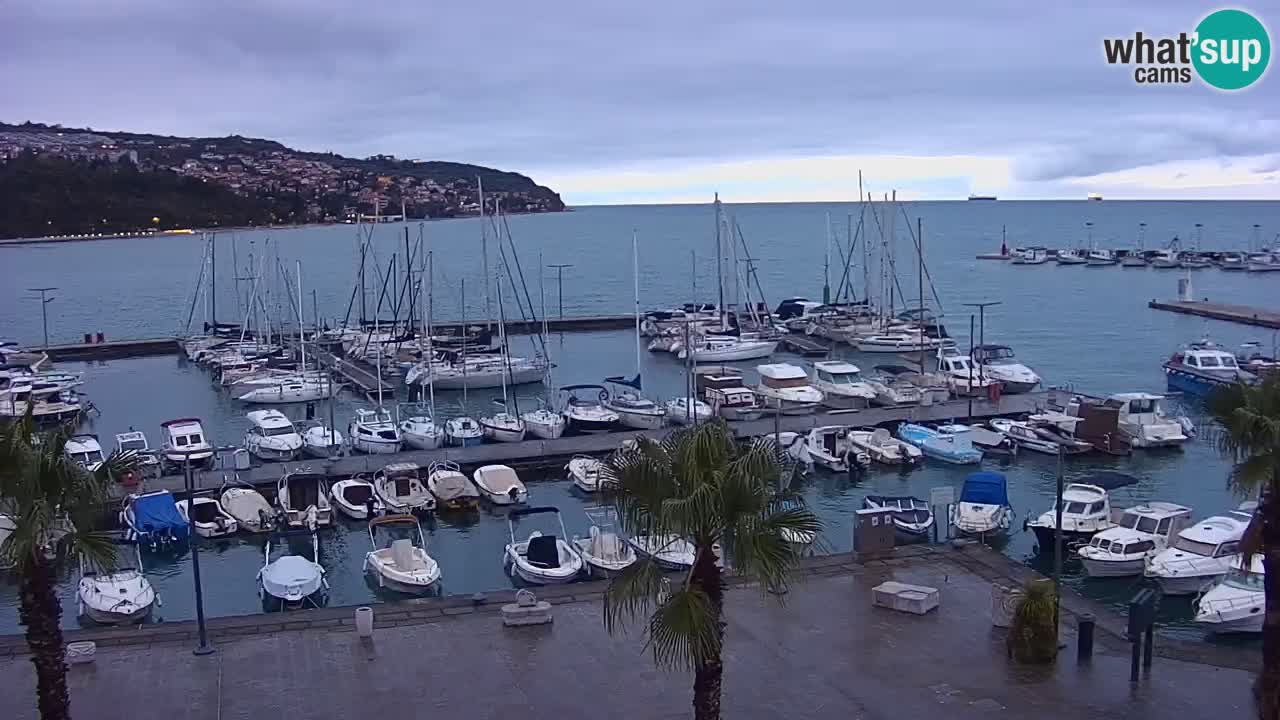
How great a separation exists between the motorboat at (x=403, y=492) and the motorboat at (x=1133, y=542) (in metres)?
15.3

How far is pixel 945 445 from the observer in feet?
113

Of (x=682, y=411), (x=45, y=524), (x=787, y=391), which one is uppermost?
(x=45, y=524)

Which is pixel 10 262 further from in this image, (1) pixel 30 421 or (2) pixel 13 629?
(1) pixel 30 421

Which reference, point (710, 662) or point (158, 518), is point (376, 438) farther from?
point (710, 662)

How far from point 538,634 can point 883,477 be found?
19.1 meters

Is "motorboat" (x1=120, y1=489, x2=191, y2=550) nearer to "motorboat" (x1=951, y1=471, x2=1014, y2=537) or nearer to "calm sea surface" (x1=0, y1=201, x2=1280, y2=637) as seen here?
"calm sea surface" (x1=0, y1=201, x2=1280, y2=637)

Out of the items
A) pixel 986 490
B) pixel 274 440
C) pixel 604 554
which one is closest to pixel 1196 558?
pixel 986 490

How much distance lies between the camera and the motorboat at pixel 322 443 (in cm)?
3444

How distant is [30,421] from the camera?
35.3ft

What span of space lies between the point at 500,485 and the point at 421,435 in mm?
6240

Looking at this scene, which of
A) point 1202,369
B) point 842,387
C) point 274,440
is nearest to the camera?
point 274,440

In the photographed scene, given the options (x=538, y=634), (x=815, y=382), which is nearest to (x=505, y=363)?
(x=815, y=382)

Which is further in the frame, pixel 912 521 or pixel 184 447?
pixel 184 447

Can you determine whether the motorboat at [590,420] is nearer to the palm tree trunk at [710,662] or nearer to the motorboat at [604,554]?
the motorboat at [604,554]
